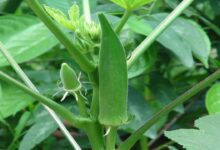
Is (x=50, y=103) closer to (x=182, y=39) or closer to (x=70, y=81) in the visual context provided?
→ (x=70, y=81)

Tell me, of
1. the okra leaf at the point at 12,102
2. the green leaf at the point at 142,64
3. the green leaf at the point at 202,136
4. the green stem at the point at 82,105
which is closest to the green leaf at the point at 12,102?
the okra leaf at the point at 12,102

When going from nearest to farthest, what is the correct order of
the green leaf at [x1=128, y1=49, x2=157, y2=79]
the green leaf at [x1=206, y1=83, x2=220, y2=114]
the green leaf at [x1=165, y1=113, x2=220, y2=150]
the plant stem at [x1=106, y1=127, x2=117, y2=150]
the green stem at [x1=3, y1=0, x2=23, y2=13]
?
the green leaf at [x1=165, y1=113, x2=220, y2=150]
the plant stem at [x1=106, y1=127, x2=117, y2=150]
the green leaf at [x1=206, y1=83, x2=220, y2=114]
the green leaf at [x1=128, y1=49, x2=157, y2=79]
the green stem at [x1=3, y1=0, x2=23, y2=13]

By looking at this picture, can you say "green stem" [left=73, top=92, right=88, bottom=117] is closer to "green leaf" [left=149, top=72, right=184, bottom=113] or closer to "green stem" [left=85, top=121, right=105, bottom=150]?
"green stem" [left=85, top=121, right=105, bottom=150]

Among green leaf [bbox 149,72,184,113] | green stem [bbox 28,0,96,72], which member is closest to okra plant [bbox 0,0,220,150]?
green stem [bbox 28,0,96,72]

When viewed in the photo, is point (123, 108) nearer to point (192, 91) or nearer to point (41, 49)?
point (192, 91)

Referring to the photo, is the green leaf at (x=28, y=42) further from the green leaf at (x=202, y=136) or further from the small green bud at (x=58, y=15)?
the green leaf at (x=202, y=136)

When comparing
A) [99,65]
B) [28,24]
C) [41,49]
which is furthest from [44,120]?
[99,65]
